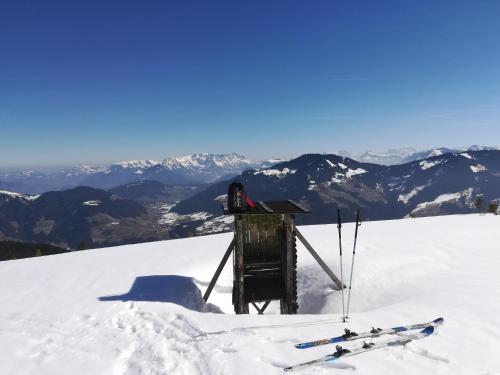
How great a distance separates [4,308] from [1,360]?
543 cm

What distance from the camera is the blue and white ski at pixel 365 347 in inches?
356

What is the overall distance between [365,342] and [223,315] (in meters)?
5.23

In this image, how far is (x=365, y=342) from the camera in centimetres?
1005

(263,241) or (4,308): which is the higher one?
(263,241)

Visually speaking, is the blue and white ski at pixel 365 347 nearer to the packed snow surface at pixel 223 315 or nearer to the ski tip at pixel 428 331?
the ski tip at pixel 428 331

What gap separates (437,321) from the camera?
37.4 feet

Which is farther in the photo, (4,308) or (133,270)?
(133,270)

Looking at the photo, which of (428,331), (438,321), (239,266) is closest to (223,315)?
(239,266)

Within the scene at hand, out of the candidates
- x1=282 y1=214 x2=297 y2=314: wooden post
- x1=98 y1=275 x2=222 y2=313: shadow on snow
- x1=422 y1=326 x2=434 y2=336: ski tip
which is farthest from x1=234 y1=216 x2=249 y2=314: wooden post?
x1=422 y1=326 x2=434 y2=336: ski tip

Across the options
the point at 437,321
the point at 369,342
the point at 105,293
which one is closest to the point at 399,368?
the point at 369,342

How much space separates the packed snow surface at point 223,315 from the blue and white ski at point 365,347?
172mm

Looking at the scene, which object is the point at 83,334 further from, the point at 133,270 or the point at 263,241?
the point at 263,241

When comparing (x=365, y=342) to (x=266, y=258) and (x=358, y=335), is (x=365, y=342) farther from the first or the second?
(x=266, y=258)

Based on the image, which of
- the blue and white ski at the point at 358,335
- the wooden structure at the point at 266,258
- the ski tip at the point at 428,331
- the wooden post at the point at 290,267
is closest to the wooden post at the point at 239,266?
the wooden structure at the point at 266,258
